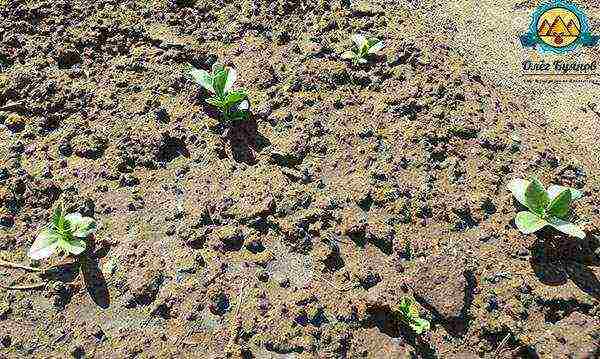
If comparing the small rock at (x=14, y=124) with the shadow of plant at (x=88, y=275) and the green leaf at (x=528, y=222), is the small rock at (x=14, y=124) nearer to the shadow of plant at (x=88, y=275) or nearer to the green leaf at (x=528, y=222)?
the shadow of plant at (x=88, y=275)

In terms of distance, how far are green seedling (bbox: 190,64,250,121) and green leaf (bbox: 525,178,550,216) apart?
118 cm

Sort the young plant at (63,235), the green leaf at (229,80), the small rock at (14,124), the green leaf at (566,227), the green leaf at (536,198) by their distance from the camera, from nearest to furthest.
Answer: the young plant at (63,235) < the green leaf at (566,227) < the green leaf at (536,198) < the small rock at (14,124) < the green leaf at (229,80)

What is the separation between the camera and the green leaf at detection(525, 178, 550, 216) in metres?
2.23

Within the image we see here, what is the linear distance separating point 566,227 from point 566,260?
0.50 ft

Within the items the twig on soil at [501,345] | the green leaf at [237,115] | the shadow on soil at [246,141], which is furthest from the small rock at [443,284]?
the green leaf at [237,115]

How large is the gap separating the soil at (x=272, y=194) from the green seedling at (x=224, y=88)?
0.05 metres

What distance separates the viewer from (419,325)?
6.57ft

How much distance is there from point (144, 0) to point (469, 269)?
209 cm

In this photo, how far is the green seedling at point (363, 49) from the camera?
9.46 feet

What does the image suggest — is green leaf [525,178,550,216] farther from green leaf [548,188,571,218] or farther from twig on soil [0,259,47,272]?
twig on soil [0,259,47,272]

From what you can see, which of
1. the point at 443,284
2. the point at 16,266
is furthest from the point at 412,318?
the point at 16,266

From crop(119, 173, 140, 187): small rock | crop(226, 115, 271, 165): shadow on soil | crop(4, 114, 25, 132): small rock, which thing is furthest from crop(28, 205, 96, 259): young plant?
crop(226, 115, 271, 165): shadow on soil

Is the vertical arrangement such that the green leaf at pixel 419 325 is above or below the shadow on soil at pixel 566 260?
above

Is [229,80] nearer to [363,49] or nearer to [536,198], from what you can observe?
[363,49]
